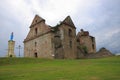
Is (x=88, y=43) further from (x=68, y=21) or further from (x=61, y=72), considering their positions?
(x=61, y=72)

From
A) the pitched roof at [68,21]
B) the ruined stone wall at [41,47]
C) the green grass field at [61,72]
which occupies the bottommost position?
the green grass field at [61,72]

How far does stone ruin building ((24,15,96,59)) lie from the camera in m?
42.8

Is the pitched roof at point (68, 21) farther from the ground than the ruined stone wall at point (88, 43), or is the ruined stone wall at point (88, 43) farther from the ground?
the pitched roof at point (68, 21)

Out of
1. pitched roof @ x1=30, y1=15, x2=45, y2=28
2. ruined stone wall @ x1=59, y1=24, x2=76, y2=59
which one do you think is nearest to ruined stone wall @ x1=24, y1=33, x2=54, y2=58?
ruined stone wall @ x1=59, y1=24, x2=76, y2=59

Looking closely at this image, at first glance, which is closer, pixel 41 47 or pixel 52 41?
pixel 52 41

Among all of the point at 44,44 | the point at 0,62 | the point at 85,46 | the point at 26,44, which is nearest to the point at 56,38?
the point at 44,44

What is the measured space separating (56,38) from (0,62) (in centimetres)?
1939

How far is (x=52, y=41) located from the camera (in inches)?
1689

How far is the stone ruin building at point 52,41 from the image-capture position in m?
42.8

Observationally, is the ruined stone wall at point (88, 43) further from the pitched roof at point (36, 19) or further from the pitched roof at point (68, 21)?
the pitched roof at point (36, 19)

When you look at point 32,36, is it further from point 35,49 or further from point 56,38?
point 56,38

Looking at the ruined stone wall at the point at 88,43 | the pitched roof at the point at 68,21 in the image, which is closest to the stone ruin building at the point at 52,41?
the pitched roof at the point at 68,21

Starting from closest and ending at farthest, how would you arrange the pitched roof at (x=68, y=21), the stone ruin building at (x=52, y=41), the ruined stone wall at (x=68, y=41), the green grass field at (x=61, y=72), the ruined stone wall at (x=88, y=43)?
1. the green grass field at (x=61, y=72)
2. the stone ruin building at (x=52, y=41)
3. the ruined stone wall at (x=68, y=41)
4. the pitched roof at (x=68, y=21)
5. the ruined stone wall at (x=88, y=43)

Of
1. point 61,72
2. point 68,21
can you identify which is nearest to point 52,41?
point 68,21
